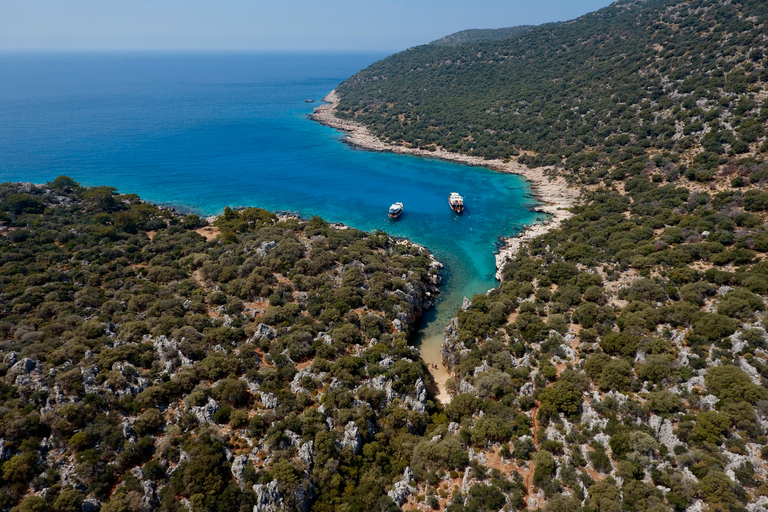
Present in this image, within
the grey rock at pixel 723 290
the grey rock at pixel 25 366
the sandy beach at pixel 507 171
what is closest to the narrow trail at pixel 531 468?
the sandy beach at pixel 507 171

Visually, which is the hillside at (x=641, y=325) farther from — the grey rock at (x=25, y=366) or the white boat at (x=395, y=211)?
the grey rock at (x=25, y=366)

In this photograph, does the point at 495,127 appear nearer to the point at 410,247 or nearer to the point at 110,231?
the point at 410,247

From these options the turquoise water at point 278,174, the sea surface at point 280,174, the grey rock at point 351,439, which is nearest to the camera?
the grey rock at point 351,439

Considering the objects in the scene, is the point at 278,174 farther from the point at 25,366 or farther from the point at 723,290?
the point at 723,290

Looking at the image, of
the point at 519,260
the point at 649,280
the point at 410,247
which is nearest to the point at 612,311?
the point at 649,280

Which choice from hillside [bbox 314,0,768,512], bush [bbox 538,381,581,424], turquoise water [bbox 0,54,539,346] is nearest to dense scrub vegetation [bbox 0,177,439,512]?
hillside [bbox 314,0,768,512]

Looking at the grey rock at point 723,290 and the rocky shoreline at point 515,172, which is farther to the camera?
the rocky shoreline at point 515,172
